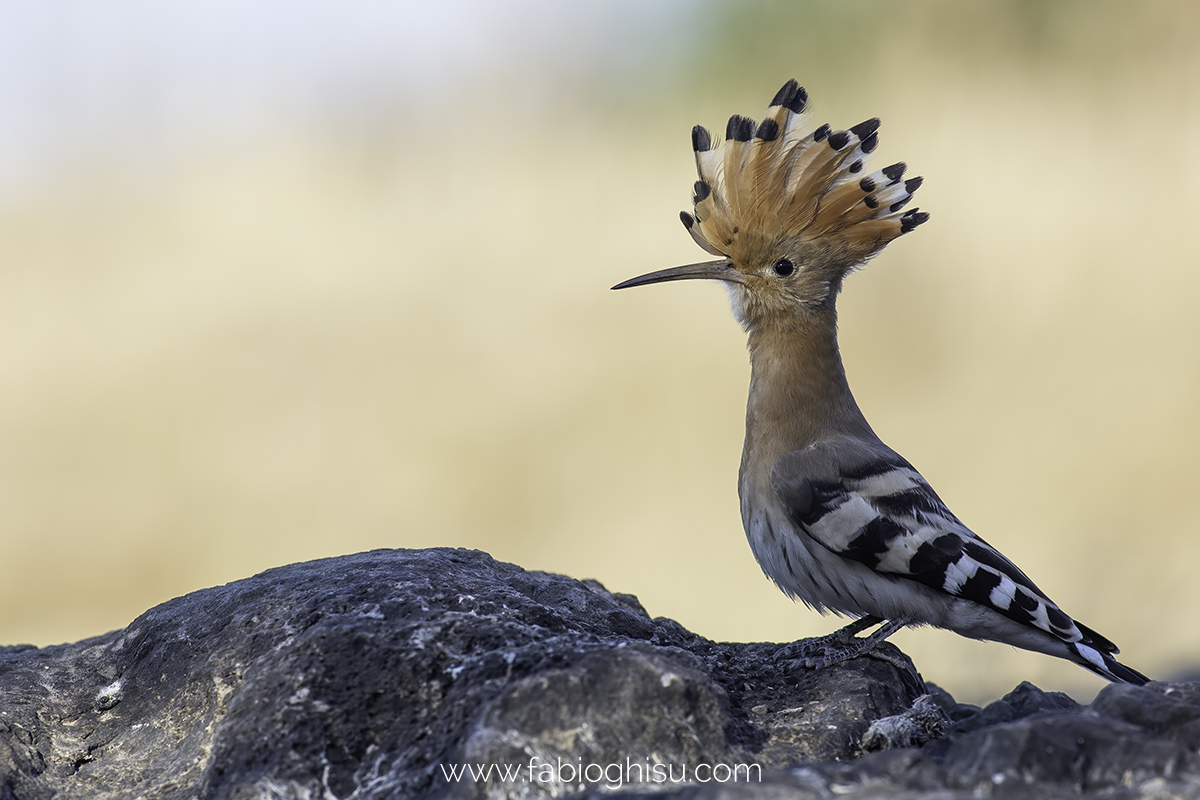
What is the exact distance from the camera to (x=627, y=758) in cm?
199

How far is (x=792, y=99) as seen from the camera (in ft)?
11.6

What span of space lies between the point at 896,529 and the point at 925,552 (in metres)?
0.10

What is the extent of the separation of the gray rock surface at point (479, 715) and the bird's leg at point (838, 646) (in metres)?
0.05

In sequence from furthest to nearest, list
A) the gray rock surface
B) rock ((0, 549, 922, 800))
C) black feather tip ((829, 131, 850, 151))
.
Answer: black feather tip ((829, 131, 850, 151)), rock ((0, 549, 922, 800)), the gray rock surface

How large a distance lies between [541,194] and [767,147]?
7.50m

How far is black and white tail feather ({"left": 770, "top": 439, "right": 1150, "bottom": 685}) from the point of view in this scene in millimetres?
3182

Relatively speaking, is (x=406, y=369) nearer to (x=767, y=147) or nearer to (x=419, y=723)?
(x=767, y=147)

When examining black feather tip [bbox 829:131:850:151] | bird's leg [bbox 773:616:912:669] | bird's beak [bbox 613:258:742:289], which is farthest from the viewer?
bird's beak [bbox 613:258:742:289]

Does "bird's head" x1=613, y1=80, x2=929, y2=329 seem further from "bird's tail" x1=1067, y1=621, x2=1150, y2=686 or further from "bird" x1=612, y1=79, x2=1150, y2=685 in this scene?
"bird's tail" x1=1067, y1=621, x2=1150, y2=686

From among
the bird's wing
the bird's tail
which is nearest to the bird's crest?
the bird's wing

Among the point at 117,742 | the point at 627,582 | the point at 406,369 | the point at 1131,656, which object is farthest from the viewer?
the point at 406,369

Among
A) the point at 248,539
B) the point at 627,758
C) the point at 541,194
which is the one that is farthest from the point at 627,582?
the point at 627,758

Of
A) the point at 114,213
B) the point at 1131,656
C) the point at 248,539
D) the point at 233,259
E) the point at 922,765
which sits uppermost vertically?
the point at 114,213

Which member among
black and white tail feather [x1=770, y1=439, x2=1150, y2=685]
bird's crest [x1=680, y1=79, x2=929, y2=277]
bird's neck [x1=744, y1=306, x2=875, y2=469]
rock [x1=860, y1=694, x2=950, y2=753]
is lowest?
rock [x1=860, y1=694, x2=950, y2=753]
